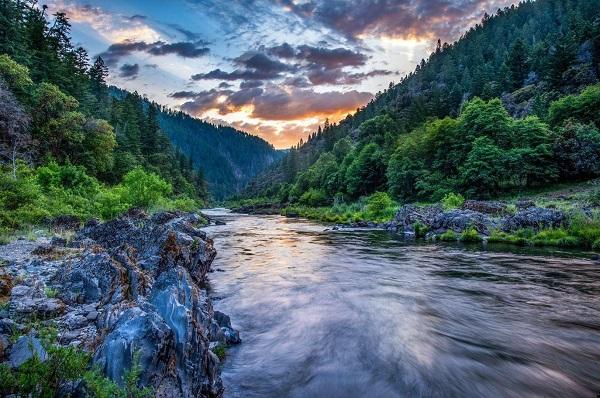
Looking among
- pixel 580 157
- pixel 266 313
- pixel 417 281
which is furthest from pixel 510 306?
pixel 580 157

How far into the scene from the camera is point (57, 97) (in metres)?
38.7

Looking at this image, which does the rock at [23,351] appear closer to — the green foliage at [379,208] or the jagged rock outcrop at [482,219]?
the jagged rock outcrop at [482,219]

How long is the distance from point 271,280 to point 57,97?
3692 centimetres

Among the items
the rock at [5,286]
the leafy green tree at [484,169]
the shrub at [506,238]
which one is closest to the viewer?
the rock at [5,286]

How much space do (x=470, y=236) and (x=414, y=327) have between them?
62.2 ft

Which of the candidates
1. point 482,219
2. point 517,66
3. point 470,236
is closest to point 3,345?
point 470,236

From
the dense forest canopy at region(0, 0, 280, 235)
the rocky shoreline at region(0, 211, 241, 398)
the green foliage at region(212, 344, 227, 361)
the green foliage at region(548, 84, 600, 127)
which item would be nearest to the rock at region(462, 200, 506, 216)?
the green foliage at region(548, 84, 600, 127)

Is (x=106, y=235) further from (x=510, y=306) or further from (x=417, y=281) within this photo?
(x=510, y=306)

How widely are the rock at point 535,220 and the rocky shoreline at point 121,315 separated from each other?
25509mm

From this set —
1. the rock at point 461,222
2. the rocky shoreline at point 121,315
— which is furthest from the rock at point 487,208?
the rocky shoreline at point 121,315

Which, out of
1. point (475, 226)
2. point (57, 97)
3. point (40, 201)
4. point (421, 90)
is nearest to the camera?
point (40, 201)

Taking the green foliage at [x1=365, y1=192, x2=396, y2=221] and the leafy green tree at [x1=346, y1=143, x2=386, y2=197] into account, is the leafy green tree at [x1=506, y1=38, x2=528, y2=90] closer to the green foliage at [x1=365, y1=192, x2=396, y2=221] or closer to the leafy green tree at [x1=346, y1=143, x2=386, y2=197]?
the leafy green tree at [x1=346, y1=143, x2=386, y2=197]

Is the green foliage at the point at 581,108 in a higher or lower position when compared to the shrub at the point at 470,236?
higher

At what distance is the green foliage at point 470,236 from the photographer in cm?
2675
